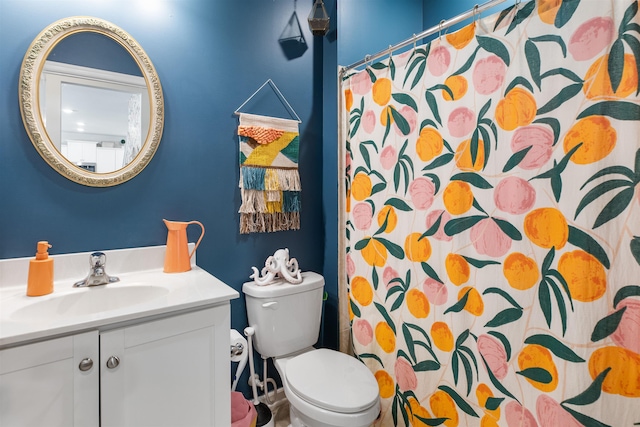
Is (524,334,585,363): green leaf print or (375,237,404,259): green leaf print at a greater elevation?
(375,237,404,259): green leaf print

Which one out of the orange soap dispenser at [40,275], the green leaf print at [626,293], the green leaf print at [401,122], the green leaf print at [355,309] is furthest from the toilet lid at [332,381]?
the green leaf print at [401,122]

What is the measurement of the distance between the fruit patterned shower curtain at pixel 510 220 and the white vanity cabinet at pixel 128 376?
789mm

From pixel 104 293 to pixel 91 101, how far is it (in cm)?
76

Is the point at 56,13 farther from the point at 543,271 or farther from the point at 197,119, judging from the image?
the point at 543,271

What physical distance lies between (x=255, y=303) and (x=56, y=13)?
1.41 m

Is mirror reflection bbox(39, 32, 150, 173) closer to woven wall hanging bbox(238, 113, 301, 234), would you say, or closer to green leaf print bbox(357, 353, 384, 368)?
woven wall hanging bbox(238, 113, 301, 234)

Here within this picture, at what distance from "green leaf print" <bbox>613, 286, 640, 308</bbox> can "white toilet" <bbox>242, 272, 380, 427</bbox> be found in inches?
33.8

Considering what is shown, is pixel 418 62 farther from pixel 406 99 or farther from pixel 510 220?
pixel 510 220

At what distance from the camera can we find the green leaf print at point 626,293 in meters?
0.86

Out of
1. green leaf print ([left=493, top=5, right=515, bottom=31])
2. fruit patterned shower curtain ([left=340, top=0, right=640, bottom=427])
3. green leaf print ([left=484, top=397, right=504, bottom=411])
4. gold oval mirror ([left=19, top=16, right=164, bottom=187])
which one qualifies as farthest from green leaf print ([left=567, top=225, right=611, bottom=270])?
gold oval mirror ([left=19, top=16, right=164, bottom=187])

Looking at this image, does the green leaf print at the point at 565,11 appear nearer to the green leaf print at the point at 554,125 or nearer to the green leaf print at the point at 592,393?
the green leaf print at the point at 554,125

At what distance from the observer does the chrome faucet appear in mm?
1249

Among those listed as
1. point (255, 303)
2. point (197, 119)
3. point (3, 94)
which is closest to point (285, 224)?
point (255, 303)

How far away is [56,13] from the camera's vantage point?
125 centimetres
